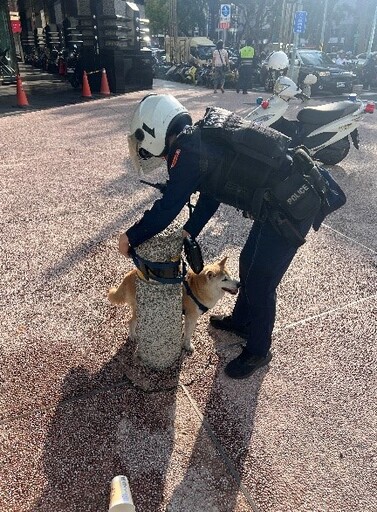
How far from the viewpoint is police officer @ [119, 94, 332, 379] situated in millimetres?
2324

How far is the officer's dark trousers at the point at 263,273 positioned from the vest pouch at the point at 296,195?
0.45 ft

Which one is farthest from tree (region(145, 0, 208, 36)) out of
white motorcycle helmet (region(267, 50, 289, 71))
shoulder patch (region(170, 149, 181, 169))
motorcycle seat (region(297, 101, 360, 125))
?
shoulder patch (region(170, 149, 181, 169))

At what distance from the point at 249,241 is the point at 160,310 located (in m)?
0.76

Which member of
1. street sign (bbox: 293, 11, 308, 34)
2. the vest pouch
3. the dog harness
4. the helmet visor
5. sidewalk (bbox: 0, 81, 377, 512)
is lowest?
sidewalk (bbox: 0, 81, 377, 512)

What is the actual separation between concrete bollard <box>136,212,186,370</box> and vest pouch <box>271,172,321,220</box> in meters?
0.66

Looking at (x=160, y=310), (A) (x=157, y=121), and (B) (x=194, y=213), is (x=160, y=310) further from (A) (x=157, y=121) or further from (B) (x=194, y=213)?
(A) (x=157, y=121)

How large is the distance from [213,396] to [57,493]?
1068mm

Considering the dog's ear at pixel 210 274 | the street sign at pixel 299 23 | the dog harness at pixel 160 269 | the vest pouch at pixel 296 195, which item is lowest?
A: the dog's ear at pixel 210 274

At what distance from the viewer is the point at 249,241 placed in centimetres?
296

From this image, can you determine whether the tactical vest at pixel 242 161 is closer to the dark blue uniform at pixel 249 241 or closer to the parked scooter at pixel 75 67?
the dark blue uniform at pixel 249 241

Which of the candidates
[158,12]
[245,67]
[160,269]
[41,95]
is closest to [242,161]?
[160,269]

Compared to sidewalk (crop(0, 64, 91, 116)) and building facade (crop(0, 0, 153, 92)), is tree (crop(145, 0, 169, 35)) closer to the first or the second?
sidewalk (crop(0, 64, 91, 116))

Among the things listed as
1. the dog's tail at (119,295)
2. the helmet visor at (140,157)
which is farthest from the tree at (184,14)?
the dog's tail at (119,295)

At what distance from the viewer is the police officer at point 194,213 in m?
2.32
